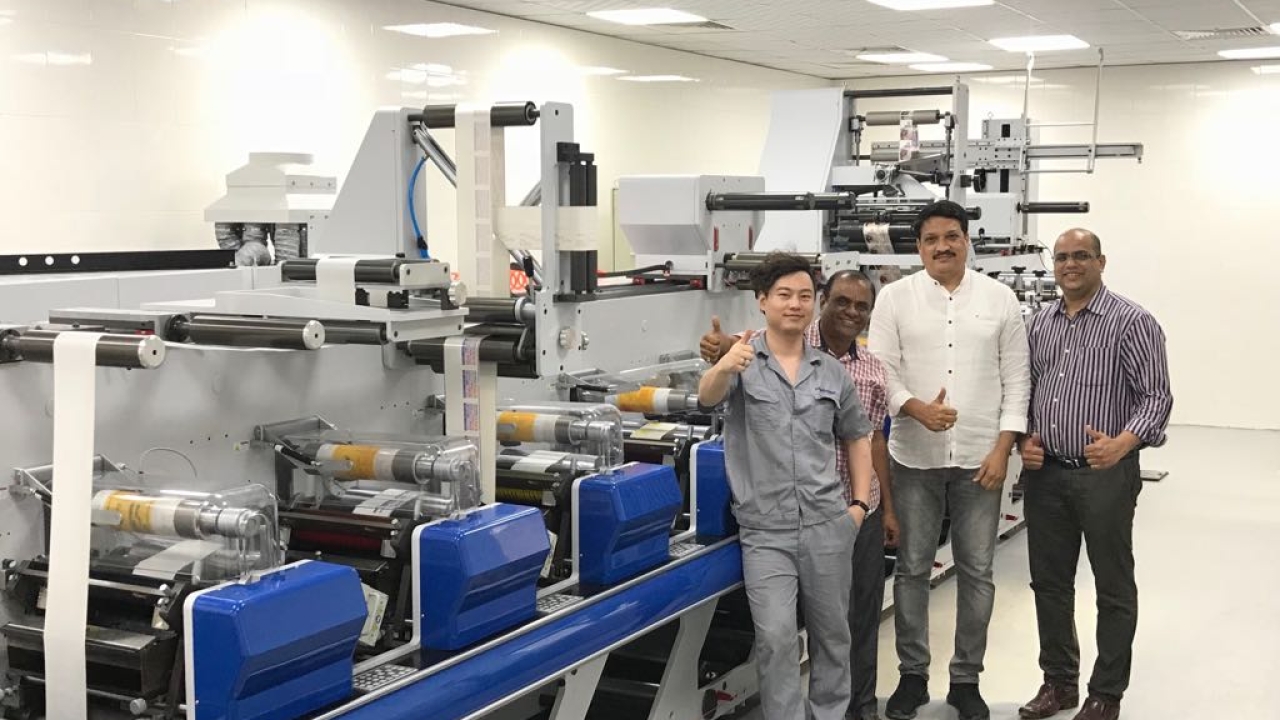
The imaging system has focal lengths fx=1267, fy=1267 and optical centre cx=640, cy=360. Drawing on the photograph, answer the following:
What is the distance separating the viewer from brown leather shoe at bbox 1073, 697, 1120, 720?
4.10m

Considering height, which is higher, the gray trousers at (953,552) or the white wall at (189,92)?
the white wall at (189,92)

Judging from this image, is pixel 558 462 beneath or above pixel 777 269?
beneath

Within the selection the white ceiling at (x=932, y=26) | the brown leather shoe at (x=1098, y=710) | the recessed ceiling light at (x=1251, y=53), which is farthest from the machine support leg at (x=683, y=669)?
the recessed ceiling light at (x=1251, y=53)

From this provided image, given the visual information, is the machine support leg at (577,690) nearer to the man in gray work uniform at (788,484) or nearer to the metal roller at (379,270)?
the man in gray work uniform at (788,484)

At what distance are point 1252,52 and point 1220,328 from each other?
240 centimetres

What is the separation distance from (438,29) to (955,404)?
5.25 meters

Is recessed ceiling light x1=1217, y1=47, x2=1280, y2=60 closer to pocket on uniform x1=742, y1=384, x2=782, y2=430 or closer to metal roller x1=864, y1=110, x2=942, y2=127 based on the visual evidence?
metal roller x1=864, y1=110, x2=942, y2=127

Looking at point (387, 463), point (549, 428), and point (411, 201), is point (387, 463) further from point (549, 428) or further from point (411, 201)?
point (411, 201)

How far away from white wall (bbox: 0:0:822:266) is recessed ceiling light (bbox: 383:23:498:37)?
1.5 inches

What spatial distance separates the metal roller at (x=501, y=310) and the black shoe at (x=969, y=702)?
6.40ft

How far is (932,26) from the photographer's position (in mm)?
9344

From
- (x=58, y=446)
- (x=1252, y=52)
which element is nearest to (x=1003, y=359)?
(x=58, y=446)

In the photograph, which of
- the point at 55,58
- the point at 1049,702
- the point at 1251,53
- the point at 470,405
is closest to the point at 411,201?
the point at 470,405

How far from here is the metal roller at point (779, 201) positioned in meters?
4.57
